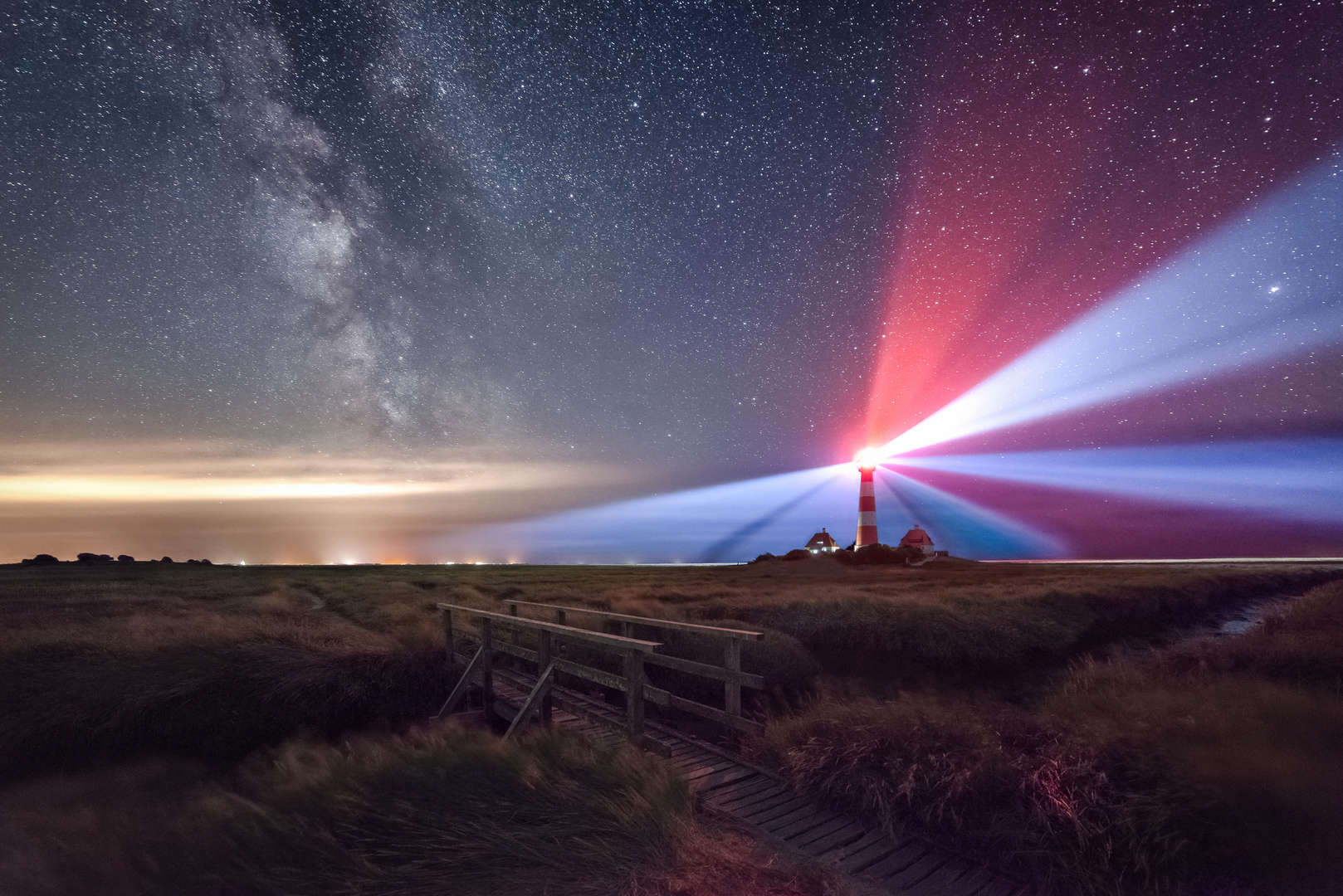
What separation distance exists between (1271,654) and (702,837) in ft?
47.7

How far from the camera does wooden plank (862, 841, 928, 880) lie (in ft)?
16.2

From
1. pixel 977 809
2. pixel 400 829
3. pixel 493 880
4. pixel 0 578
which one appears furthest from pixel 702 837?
pixel 0 578

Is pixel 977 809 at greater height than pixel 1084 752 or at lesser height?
lesser

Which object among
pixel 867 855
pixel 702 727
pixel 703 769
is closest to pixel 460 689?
pixel 702 727

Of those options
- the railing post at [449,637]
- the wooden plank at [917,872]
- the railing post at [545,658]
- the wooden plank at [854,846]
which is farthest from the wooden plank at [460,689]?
the wooden plank at [917,872]

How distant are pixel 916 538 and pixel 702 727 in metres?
87.6

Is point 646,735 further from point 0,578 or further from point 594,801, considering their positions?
point 0,578

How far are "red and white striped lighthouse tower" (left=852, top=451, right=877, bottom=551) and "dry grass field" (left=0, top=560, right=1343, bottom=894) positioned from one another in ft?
224

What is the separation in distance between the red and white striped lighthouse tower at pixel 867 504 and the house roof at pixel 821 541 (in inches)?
133

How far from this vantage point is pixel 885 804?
5.57 m

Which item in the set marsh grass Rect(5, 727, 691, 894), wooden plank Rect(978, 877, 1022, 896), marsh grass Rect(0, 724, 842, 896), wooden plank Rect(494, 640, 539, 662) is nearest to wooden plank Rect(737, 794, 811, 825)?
marsh grass Rect(0, 724, 842, 896)

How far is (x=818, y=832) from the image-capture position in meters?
5.57

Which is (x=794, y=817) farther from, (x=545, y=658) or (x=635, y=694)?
(x=545, y=658)

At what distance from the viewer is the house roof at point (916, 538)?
88.9 metres
